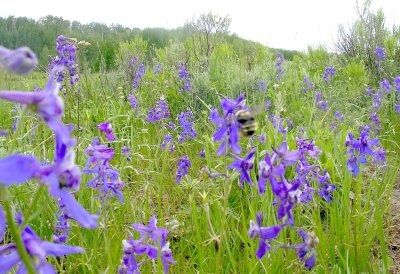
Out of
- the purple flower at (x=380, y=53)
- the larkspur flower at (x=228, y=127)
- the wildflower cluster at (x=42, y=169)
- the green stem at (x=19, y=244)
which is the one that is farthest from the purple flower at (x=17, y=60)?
→ the purple flower at (x=380, y=53)

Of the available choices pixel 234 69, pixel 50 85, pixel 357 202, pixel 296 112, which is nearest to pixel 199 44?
pixel 234 69

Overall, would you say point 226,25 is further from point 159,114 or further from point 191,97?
point 159,114

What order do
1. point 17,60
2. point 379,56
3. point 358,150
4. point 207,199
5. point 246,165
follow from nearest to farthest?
point 17,60 < point 246,165 < point 207,199 < point 358,150 < point 379,56

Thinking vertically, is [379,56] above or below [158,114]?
above

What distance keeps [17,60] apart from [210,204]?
2.11 meters

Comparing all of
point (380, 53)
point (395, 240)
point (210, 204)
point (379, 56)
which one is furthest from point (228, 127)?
point (379, 56)

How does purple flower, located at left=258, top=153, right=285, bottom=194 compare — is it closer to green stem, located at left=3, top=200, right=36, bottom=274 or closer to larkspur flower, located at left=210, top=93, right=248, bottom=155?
larkspur flower, located at left=210, top=93, right=248, bottom=155

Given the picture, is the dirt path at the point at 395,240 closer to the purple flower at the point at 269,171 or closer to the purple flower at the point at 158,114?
the purple flower at the point at 269,171

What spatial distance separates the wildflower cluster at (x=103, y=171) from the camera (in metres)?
1.46

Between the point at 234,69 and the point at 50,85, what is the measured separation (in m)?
6.81

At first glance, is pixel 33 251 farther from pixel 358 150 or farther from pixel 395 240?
pixel 395 240

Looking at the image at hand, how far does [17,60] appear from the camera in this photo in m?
0.49

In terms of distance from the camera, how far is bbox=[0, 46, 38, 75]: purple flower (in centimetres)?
49

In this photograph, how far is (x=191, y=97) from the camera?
609 cm
